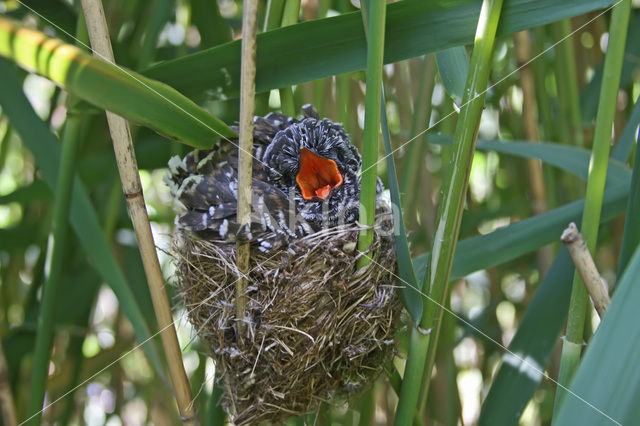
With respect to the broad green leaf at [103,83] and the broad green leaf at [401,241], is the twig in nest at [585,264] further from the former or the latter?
the broad green leaf at [103,83]

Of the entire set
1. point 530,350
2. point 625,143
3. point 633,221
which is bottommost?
point 530,350

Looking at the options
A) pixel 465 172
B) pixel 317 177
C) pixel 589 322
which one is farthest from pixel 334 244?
pixel 589 322

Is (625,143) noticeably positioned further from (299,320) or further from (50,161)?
(50,161)

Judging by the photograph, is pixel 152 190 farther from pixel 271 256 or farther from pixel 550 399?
pixel 550 399

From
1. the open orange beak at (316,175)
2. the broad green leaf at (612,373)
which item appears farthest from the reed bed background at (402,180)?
the open orange beak at (316,175)

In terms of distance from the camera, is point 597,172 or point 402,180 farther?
point 402,180

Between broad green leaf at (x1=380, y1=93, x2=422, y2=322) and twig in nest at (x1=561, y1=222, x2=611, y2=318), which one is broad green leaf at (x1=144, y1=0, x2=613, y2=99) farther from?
twig in nest at (x1=561, y1=222, x2=611, y2=318)

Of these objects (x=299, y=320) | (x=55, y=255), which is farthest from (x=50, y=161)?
(x=299, y=320)
